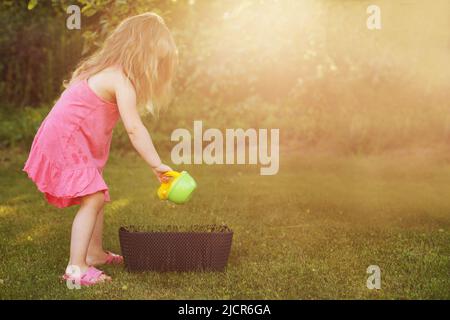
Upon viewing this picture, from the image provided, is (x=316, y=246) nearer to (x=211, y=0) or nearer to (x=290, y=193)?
(x=290, y=193)

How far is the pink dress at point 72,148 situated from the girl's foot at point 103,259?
40cm

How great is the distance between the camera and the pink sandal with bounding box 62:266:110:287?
10.9 ft

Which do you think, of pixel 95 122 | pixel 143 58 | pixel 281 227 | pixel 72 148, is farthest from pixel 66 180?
pixel 281 227

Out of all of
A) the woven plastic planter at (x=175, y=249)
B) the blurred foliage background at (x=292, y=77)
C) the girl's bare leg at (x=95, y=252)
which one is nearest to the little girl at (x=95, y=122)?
the woven plastic planter at (x=175, y=249)

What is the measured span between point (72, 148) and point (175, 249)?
0.71m

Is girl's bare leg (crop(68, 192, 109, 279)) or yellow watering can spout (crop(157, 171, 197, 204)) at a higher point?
yellow watering can spout (crop(157, 171, 197, 204))

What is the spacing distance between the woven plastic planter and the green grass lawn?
6 cm

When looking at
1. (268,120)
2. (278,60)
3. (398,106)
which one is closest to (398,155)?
(398,106)

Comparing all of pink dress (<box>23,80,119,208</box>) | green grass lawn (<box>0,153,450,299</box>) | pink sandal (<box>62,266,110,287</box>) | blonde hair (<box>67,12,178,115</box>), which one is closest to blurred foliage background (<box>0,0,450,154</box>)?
green grass lawn (<box>0,153,450,299</box>)

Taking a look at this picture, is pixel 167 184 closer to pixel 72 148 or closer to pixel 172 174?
pixel 172 174

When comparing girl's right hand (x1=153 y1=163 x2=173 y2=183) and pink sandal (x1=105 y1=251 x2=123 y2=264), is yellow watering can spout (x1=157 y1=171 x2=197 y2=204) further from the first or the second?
pink sandal (x1=105 y1=251 x2=123 y2=264)

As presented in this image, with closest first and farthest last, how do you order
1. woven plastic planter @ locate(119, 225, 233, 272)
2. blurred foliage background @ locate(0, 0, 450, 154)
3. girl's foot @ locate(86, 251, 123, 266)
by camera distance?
woven plastic planter @ locate(119, 225, 233, 272) < girl's foot @ locate(86, 251, 123, 266) < blurred foliage background @ locate(0, 0, 450, 154)

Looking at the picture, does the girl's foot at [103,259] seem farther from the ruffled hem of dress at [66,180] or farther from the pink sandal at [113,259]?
the ruffled hem of dress at [66,180]
